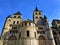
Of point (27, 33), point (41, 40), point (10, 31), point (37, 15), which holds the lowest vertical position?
point (41, 40)

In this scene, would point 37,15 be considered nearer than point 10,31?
No

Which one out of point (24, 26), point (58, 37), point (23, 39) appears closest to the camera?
point (23, 39)

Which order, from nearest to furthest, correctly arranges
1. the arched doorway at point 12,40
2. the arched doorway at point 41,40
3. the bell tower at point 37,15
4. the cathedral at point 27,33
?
1. the cathedral at point 27,33
2. the arched doorway at point 12,40
3. the arched doorway at point 41,40
4. the bell tower at point 37,15

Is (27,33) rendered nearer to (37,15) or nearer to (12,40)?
(12,40)

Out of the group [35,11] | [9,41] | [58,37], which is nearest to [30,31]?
[9,41]

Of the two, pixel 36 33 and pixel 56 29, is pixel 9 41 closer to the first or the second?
pixel 36 33

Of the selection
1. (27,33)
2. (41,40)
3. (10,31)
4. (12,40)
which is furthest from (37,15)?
(12,40)

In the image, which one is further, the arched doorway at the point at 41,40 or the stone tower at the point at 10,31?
the arched doorway at the point at 41,40

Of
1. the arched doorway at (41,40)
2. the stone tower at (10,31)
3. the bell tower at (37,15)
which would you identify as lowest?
the arched doorway at (41,40)

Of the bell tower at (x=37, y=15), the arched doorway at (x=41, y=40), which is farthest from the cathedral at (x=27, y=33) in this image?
the bell tower at (x=37, y=15)

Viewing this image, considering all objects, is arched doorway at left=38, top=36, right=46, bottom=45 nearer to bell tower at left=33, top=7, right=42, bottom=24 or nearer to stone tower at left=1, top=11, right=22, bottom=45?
stone tower at left=1, top=11, right=22, bottom=45

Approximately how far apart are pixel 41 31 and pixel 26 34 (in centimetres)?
695

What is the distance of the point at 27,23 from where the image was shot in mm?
50344

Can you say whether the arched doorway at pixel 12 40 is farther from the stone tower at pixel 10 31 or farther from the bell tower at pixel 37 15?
the bell tower at pixel 37 15
